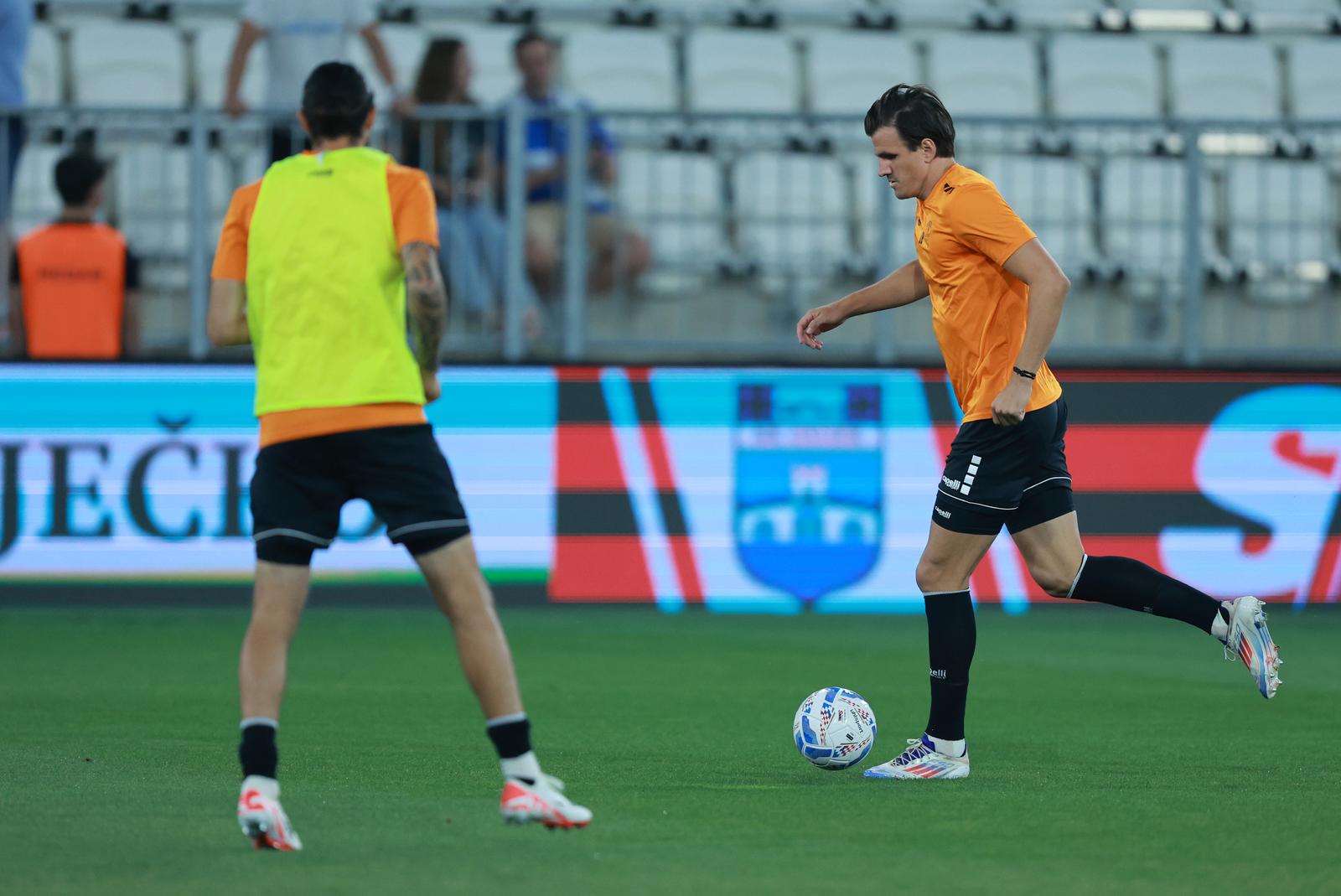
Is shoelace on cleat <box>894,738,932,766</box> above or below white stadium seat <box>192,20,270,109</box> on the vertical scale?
below

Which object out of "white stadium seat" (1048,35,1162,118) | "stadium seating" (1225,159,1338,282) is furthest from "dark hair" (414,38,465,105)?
"white stadium seat" (1048,35,1162,118)

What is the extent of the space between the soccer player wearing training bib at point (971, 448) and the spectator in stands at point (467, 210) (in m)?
5.82

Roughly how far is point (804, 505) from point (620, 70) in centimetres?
434

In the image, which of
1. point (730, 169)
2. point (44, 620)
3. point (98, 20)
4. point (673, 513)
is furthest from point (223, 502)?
point (98, 20)

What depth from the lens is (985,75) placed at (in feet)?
48.9

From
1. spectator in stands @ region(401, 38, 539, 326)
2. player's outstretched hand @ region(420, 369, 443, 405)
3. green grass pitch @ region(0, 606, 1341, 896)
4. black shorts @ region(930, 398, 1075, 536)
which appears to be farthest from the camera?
spectator in stands @ region(401, 38, 539, 326)

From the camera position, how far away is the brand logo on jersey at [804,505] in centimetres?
1181

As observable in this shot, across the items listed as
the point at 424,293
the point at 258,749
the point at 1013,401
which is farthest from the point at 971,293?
the point at 258,749

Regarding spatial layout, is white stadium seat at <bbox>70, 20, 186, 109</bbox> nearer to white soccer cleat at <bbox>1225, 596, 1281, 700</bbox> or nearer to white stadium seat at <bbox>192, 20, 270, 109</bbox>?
white stadium seat at <bbox>192, 20, 270, 109</bbox>

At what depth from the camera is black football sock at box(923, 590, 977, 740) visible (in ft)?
20.8

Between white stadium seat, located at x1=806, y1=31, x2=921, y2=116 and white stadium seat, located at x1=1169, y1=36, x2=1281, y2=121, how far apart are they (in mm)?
2053

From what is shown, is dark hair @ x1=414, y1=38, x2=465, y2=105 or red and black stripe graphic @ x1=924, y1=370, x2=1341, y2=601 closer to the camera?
red and black stripe graphic @ x1=924, y1=370, x2=1341, y2=601

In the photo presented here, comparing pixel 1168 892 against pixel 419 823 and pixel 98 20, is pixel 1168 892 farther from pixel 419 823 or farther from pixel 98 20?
pixel 98 20

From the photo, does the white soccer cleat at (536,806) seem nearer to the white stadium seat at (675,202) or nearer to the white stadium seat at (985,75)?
the white stadium seat at (675,202)
